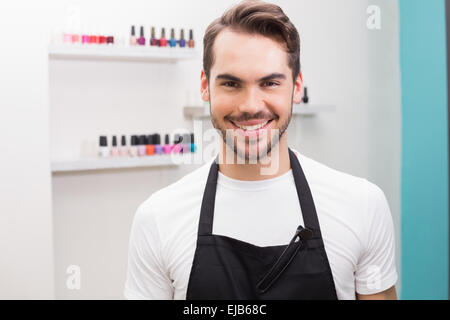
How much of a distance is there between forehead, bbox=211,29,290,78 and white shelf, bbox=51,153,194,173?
0.82m

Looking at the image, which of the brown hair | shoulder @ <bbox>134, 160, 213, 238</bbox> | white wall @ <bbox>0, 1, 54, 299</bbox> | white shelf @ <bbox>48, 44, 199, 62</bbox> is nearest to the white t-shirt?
shoulder @ <bbox>134, 160, 213, 238</bbox>

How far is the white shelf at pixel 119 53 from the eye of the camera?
59.2 inches

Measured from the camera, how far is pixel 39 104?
1448mm

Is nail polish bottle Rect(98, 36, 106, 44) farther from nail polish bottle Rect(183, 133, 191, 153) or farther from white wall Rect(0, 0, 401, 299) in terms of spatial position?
nail polish bottle Rect(183, 133, 191, 153)

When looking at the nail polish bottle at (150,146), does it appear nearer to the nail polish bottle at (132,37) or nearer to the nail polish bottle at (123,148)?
the nail polish bottle at (123,148)

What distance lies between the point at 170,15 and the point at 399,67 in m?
0.76

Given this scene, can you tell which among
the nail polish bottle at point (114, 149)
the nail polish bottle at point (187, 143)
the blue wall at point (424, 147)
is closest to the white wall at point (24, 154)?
the nail polish bottle at point (114, 149)

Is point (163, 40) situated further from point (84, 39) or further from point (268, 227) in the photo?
point (268, 227)

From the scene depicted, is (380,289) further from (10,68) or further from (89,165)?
(10,68)

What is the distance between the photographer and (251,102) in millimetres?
842

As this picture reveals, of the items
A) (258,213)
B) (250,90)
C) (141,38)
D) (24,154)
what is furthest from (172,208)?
(141,38)

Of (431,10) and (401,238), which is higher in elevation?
(431,10)

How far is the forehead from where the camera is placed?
843 mm

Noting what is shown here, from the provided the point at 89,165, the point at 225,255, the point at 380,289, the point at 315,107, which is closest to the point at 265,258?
the point at 225,255
